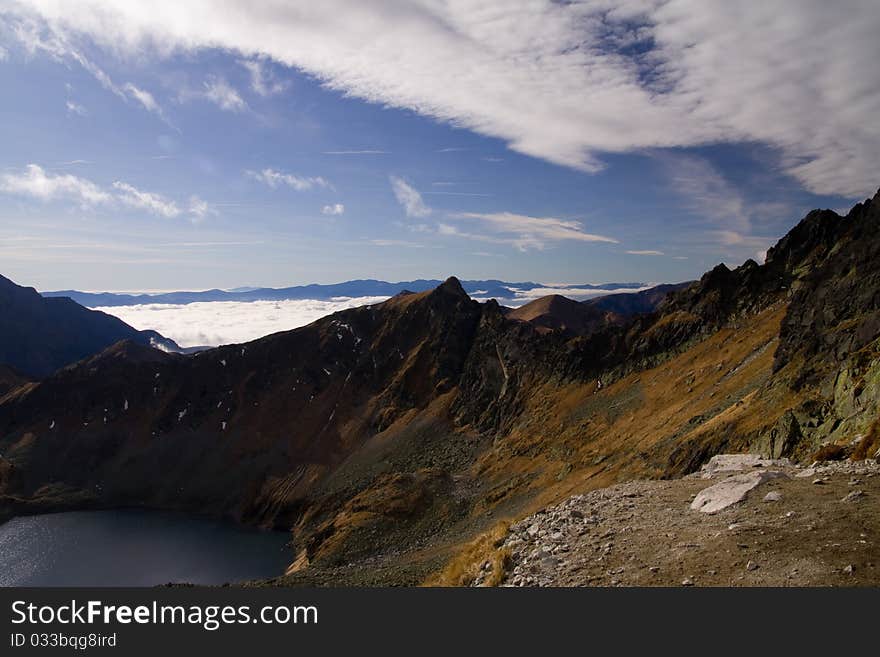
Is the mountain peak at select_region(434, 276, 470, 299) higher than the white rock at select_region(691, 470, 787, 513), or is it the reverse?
the mountain peak at select_region(434, 276, 470, 299)

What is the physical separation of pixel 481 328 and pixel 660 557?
120504mm

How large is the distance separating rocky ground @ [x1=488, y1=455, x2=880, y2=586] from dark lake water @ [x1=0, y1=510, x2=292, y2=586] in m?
87.5

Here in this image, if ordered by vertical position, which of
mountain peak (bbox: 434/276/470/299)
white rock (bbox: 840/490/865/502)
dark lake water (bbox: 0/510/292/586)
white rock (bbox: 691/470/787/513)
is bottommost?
dark lake water (bbox: 0/510/292/586)

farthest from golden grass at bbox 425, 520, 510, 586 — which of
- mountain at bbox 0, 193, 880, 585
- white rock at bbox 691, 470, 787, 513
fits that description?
white rock at bbox 691, 470, 787, 513

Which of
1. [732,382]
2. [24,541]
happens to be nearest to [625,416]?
[732,382]

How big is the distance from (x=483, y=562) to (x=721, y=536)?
6777mm

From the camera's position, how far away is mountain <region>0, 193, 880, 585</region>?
4356cm

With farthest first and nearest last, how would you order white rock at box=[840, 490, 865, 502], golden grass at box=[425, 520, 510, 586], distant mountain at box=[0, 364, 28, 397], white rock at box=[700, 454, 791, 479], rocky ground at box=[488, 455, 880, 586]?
distant mountain at box=[0, 364, 28, 397] < white rock at box=[700, 454, 791, 479] < golden grass at box=[425, 520, 510, 586] < white rock at box=[840, 490, 865, 502] < rocky ground at box=[488, 455, 880, 586]

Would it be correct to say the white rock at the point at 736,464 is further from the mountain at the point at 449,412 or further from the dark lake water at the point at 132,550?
the dark lake water at the point at 132,550

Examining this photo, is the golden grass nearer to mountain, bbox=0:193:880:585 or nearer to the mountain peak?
mountain, bbox=0:193:880:585

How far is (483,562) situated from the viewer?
1612 cm

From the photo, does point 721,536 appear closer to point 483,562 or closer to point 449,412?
point 483,562

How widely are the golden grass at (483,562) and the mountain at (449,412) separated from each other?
0.21 metres

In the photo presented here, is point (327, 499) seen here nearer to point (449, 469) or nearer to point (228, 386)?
point (449, 469)
